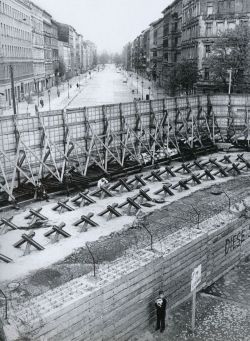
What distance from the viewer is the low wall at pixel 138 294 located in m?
8.89

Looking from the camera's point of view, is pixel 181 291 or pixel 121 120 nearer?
pixel 181 291

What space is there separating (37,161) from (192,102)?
1209 centimetres

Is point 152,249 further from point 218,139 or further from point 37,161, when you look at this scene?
point 218,139

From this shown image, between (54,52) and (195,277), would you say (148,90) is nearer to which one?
(54,52)

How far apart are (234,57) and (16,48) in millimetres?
37392

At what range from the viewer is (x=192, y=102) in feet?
87.3

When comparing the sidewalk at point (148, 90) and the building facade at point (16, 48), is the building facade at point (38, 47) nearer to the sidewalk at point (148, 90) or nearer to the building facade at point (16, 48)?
the building facade at point (16, 48)

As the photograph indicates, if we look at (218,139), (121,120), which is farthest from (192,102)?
(121,120)

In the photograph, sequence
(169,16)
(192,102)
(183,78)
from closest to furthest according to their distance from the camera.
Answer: (192,102)
(183,78)
(169,16)

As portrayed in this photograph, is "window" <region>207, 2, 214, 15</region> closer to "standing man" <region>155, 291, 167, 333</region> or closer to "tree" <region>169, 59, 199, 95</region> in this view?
"tree" <region>169, 59, 199, 95</region>

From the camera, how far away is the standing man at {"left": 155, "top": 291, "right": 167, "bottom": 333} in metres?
10.3

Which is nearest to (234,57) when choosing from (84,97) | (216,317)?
(84,97)

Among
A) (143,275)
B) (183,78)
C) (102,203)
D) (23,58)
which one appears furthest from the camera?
(23,58)

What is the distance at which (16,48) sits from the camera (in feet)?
217
